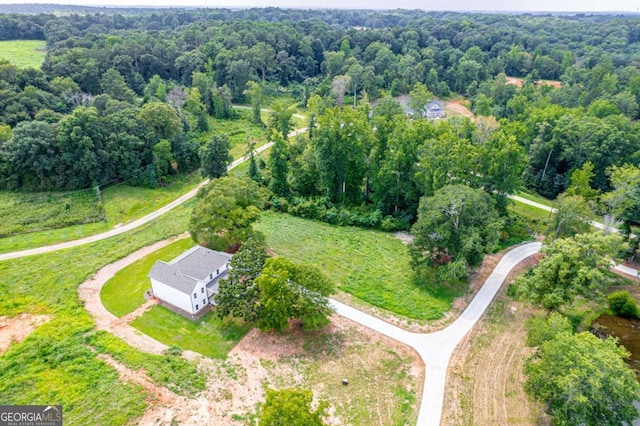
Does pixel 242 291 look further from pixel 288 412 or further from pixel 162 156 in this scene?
pixel 162 156

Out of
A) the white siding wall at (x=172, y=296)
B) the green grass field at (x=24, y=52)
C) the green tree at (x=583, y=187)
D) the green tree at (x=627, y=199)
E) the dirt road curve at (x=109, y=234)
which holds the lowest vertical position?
the dirt road curve at (x=109, y=234)

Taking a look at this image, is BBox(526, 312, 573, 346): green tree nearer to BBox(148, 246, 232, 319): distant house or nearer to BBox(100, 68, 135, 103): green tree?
BBox(148, 246, 232, 319): distant house

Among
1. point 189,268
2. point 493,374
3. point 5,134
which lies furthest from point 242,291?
point 5,134

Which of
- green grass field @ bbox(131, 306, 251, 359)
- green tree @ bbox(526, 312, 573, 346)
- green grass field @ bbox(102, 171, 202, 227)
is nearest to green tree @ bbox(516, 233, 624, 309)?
green tree @ bbox(526, 312, 573, 346)

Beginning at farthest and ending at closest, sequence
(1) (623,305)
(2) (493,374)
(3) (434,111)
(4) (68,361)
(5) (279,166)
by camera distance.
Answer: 1. (3) (434,111)
2. (5) (279,166)
3. (1) (623,305)
4. (2) (493,374)
5. (4) (68,361)

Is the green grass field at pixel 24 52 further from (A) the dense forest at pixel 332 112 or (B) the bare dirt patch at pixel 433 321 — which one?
(B) the bare dirt patch at pixel 433 321

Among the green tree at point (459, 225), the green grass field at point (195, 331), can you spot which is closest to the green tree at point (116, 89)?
the green grass field at point (195, 331)

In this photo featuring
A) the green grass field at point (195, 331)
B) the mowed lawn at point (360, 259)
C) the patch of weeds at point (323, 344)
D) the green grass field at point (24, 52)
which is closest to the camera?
the patch of weeds at point (323, 344)
